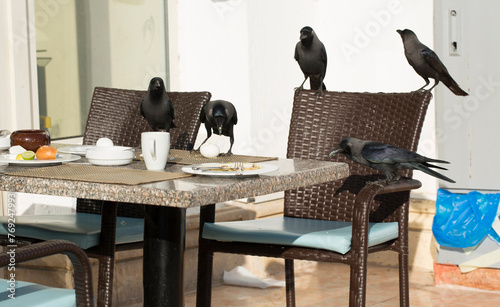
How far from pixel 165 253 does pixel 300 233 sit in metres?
0.56

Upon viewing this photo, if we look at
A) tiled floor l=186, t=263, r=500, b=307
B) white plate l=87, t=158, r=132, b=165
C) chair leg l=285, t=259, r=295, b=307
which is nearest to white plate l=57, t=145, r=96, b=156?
white plate l=87, t=158, r=132, b=165

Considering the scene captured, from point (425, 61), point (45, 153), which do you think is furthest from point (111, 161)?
point (425, 61)

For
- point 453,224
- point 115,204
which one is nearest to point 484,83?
point 453,224

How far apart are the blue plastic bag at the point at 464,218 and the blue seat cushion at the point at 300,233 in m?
1.51

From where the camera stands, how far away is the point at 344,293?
3.74m

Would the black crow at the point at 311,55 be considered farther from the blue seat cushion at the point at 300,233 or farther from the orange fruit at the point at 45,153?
the orange fruit at the point at 45,153

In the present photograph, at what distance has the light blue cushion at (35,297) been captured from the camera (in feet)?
4.96

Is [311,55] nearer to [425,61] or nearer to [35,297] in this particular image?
[425,61]

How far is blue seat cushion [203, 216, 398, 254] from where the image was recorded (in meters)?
2.21

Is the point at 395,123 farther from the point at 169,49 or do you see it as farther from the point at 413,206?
the point at 169,49

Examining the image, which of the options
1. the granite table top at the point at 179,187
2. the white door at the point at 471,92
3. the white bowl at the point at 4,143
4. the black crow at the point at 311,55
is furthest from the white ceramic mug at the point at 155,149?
the white door at the point at 471,92

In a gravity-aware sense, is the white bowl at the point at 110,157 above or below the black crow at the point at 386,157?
above

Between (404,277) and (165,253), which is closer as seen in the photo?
(165,253)

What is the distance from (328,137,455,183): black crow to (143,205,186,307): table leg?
2.10 feet
